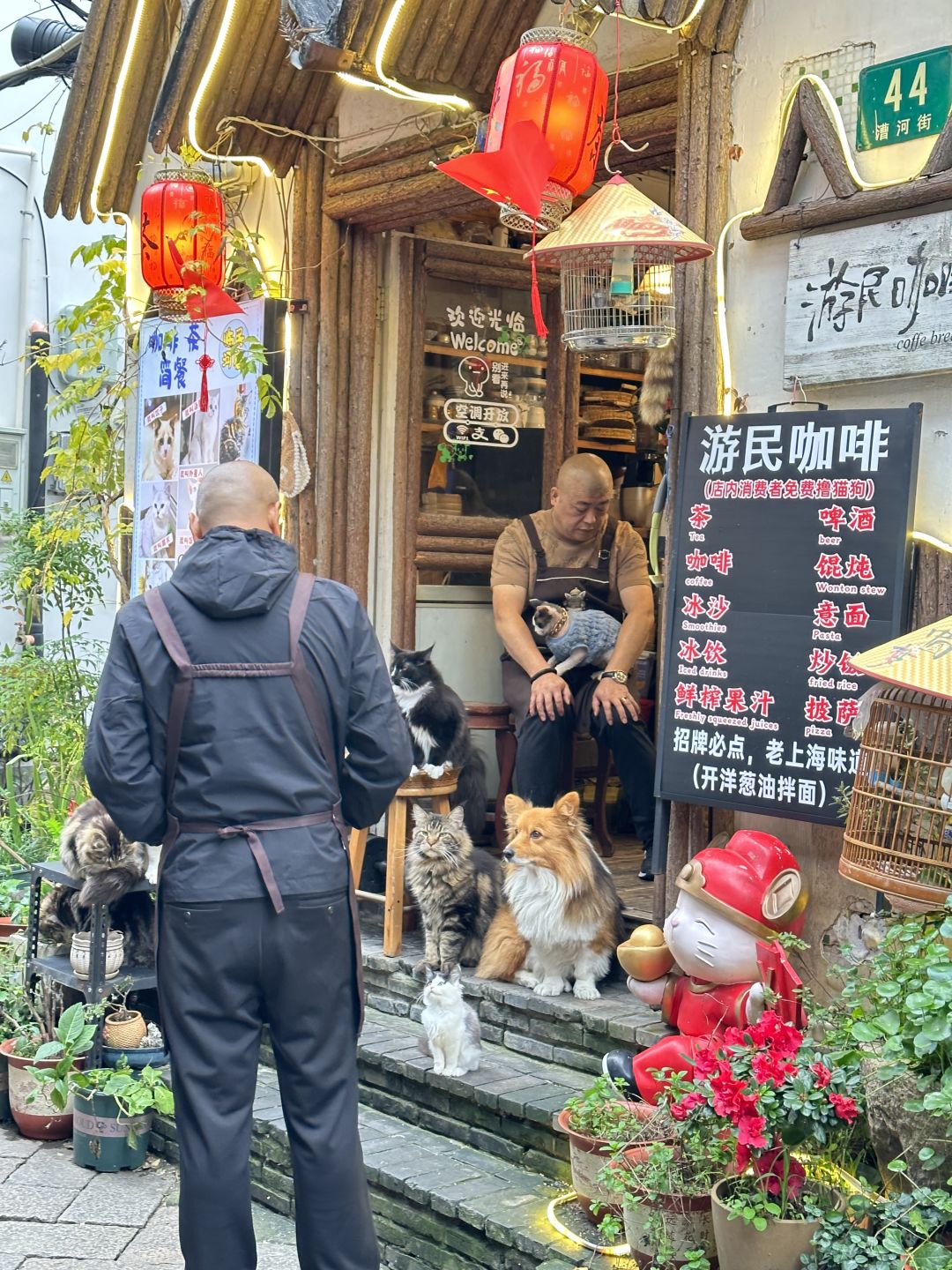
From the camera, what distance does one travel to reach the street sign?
4660mm

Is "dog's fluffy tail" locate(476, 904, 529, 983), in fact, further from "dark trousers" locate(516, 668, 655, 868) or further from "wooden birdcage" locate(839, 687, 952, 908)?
"wooden birdcage" locate(839, 687, 952, 908)

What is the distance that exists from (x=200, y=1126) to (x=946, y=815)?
223 centimetres

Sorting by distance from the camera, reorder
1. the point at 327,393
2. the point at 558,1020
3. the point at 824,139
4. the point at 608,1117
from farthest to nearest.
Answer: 1. the point at 327,393
2. the point at 558,1020
3. the point at 824,139
4. the point at 608,1117

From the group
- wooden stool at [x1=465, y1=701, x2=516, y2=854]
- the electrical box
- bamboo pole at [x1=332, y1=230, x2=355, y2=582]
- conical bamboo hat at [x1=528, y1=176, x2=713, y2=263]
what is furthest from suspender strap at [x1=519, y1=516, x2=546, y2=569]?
the electrical box

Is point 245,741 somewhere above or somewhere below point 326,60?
below

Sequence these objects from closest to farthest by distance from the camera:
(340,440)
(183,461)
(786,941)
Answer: (786,941) → (340,440) → (183,461)

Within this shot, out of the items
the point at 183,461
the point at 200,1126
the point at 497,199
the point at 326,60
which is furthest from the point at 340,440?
the point at 200,1126

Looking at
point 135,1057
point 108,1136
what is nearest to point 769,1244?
point 108,1136

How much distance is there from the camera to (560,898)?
567cm

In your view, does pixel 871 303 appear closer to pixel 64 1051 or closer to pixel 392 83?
pixel 392 83

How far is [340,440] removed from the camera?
776 centimetres

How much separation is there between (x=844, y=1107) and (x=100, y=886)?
349cm

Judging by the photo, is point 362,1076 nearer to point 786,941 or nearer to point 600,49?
point 786,941

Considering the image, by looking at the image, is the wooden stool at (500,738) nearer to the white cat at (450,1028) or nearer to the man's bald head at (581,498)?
the man's bald head at (581,498)
